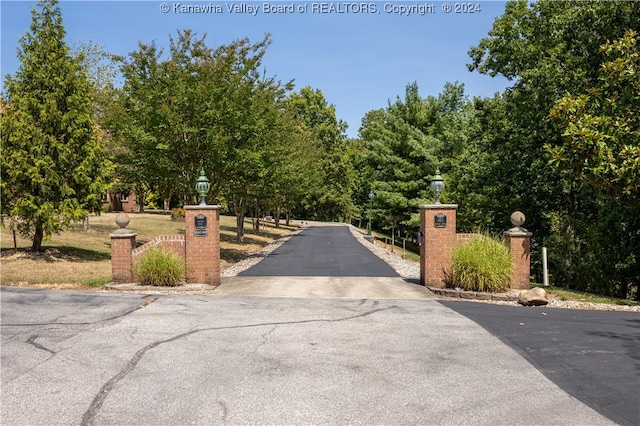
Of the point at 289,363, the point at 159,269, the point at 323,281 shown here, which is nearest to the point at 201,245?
the point at 159,269

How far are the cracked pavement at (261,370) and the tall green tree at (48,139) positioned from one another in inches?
349

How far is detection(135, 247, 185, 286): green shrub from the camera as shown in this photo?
1212cm

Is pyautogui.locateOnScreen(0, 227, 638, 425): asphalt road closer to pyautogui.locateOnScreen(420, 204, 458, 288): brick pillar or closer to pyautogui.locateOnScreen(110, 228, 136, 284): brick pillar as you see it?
pyautogui.locateOnScreen(110, 228, 136, 284): brick pillar

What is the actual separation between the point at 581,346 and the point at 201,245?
29.5 feet

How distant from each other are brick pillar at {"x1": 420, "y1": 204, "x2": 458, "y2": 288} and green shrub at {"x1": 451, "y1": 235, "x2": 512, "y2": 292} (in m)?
0.36

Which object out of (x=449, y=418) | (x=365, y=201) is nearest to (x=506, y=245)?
(x=449, y=418)

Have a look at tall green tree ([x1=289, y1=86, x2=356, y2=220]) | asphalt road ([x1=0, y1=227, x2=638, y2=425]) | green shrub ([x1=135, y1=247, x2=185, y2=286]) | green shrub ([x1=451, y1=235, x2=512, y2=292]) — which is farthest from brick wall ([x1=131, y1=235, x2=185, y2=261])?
tall green tree ([x1=289, y1=86, x2=356, y2=220])

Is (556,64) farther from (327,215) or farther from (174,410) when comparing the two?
(327,215)

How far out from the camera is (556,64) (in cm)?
2083

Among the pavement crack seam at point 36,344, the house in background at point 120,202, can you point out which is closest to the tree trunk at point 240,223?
the house in background at point 120,202

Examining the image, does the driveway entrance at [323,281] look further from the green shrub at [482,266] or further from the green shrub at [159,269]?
the green shrub at [159,269]

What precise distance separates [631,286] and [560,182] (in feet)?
19.4

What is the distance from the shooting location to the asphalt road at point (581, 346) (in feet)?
17.2

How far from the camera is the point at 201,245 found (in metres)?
12.8
